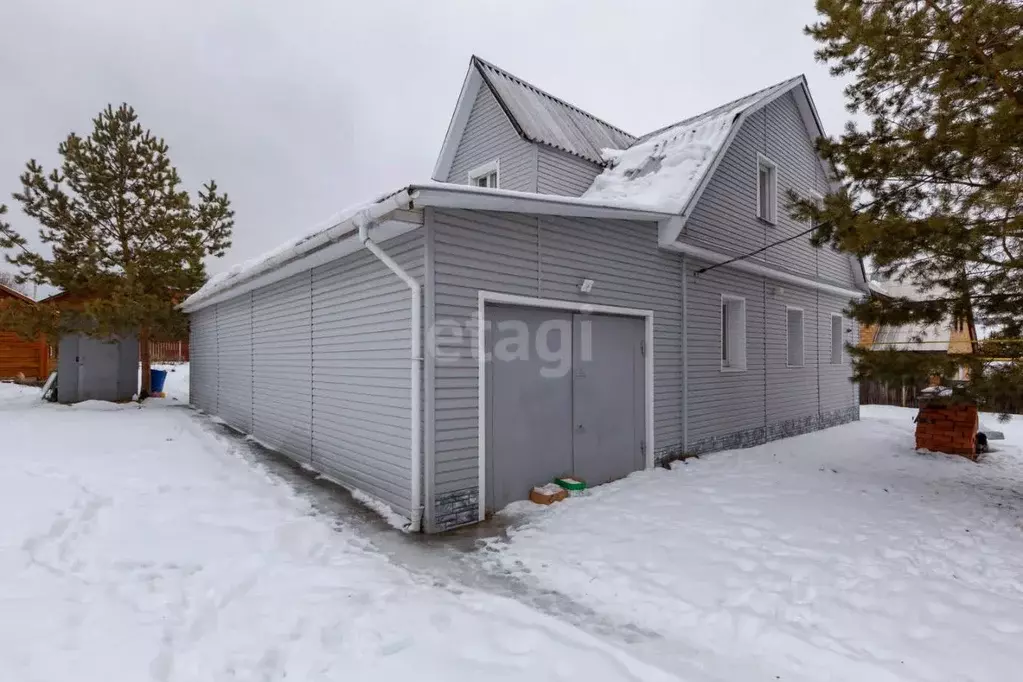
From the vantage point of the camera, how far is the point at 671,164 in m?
8.58

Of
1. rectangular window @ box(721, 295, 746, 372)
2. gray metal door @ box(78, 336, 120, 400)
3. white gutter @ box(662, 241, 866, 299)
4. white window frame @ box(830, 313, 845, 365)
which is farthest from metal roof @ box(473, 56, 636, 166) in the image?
gray metal door @ box(78, 336, 120, 400)

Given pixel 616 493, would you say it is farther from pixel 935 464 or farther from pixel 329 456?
pixel 935 464

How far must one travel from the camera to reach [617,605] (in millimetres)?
3527

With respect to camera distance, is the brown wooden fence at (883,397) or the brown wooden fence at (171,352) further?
the brown wooden fence at (171,352)

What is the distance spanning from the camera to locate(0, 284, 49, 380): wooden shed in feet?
68.5

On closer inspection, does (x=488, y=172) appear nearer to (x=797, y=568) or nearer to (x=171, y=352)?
(x=797, y=568)

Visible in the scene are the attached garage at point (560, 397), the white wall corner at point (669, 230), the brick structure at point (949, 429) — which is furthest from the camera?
the brick structure at point (949, 429)

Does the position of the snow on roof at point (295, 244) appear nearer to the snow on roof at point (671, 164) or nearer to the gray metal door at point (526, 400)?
the gray metal door at point (526, 400)

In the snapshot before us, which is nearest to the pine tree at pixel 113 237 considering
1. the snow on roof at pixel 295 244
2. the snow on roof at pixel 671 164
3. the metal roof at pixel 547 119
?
the snow on roof at pixel 295 244

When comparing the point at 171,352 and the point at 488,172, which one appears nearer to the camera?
the point at 488,172

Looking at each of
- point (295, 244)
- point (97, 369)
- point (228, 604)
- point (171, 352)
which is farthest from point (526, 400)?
point (171, 352)

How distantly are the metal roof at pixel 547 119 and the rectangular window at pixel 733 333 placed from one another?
3.88 m

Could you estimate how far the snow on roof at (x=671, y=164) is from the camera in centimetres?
762

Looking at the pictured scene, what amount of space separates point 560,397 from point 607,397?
92cm
